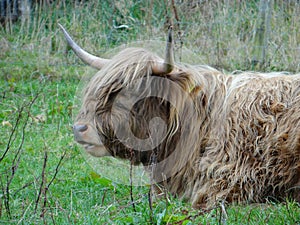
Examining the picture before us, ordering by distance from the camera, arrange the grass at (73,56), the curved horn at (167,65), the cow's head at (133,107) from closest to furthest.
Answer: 1. the curved horn at (167,65)
2. the cow's head at (133,107)
3. the grass at (73,56)

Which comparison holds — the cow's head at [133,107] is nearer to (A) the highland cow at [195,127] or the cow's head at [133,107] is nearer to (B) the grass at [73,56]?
(A) the highland cow at [195,127]

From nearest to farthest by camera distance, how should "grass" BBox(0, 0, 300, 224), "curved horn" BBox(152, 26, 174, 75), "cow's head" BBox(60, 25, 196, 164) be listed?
"curved horn" BBox(152, 26, 174, 75) → "cow's head" BBox(60, 25, 196, 164) → "grass" BBox(0, 0, 300, 224)

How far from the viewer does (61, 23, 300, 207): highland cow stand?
3553 millimetres

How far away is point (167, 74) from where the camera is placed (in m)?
3.74

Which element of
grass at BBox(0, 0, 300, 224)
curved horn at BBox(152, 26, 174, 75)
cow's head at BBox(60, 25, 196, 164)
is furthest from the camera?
grass at BBox(0, 0, 300, 224)

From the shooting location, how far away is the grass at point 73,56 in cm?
448

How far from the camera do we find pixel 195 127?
376 cm

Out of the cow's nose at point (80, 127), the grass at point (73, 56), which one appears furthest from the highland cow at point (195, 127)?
the grass at point (73, 56)

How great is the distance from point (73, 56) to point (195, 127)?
446 cm

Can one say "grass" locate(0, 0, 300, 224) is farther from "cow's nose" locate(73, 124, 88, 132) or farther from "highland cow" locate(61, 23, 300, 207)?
"cow's nose" locate(73, 124, 88, 132)

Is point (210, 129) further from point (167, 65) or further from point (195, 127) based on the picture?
point (167, 65)

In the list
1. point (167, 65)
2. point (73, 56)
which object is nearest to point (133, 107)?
point (167, 65)

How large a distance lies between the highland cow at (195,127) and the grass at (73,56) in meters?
0.30

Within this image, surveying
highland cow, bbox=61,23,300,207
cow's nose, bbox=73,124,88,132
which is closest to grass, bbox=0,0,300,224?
highland cow, bbox=61,23,300,207
